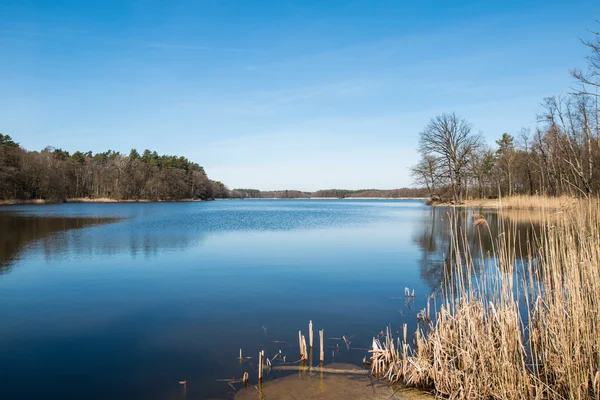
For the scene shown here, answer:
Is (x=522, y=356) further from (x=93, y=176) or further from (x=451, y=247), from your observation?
(x=93, y=176)

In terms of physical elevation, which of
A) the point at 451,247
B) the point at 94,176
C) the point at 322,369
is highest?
the point at 94,176

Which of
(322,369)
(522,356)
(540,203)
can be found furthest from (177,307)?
(540,203)

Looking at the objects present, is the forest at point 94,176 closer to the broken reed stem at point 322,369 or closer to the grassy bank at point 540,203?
the grassy bank at point 540,203

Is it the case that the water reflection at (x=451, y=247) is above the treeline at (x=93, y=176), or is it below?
below

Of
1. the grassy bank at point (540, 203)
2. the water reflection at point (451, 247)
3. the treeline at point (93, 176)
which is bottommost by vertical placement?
the water reflection at point (451, 247)

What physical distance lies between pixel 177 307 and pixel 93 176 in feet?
283

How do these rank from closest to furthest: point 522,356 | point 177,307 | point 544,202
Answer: point 522,356, point 544,202, point 177,307

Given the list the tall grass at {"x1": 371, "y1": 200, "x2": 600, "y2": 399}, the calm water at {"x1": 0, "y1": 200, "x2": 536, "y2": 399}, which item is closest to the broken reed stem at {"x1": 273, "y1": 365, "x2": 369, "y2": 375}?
the tall grass at {"x1": 371, "y1": 200, "x2": 600, "y2": 399}

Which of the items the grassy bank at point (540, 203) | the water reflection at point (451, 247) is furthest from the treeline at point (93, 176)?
the grassy bank at point (540, 203)

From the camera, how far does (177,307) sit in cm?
909

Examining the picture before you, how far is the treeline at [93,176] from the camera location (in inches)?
2380

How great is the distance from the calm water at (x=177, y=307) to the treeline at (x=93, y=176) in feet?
161

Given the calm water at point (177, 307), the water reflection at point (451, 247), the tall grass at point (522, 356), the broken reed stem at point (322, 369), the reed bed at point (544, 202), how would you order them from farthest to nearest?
the water reflection at point (451, 247) → the calm water at point (177, 307) → the broken reed stem at point (322, 369) → the reed bed at point (544, 202) → the tall grass at point (522, 356)

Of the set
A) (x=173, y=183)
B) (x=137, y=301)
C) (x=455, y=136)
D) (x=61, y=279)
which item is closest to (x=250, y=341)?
(x=137, y=301)
